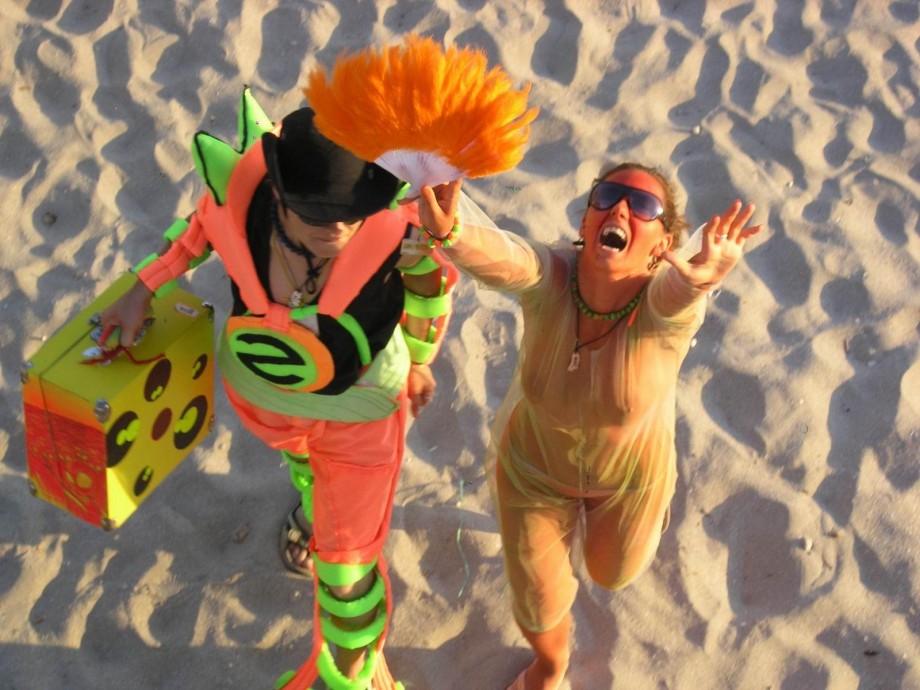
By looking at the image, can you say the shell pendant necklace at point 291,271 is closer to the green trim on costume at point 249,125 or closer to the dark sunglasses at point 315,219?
the dark sunglasses at point 315,219

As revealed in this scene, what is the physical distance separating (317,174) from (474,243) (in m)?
0.35

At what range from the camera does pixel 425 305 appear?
2420 mm

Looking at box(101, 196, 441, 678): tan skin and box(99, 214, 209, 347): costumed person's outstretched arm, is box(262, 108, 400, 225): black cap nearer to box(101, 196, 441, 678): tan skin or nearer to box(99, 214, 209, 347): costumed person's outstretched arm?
box(101, 196, 441, 678): tan skin

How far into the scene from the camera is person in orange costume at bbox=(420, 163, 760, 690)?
2.03m

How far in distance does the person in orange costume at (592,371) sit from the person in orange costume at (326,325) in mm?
228

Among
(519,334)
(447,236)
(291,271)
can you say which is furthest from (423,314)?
(519,334)

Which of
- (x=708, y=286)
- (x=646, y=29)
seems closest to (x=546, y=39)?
(x=646, y=29)

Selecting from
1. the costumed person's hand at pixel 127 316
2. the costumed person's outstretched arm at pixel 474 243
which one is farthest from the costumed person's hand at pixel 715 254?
the costumed person's hand at pixel 127 316

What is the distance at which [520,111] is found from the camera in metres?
1.76

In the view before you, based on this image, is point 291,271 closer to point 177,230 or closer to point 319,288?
point 319,288

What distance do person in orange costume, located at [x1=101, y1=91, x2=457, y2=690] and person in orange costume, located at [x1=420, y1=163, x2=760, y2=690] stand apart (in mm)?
228

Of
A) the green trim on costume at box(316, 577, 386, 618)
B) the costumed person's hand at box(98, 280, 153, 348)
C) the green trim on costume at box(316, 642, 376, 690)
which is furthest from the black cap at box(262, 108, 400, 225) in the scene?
the green trim on costume at box(316, 642, 376, 690)

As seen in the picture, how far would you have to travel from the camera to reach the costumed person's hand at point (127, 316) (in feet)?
7.43

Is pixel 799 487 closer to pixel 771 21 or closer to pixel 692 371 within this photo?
pixel 692 371
